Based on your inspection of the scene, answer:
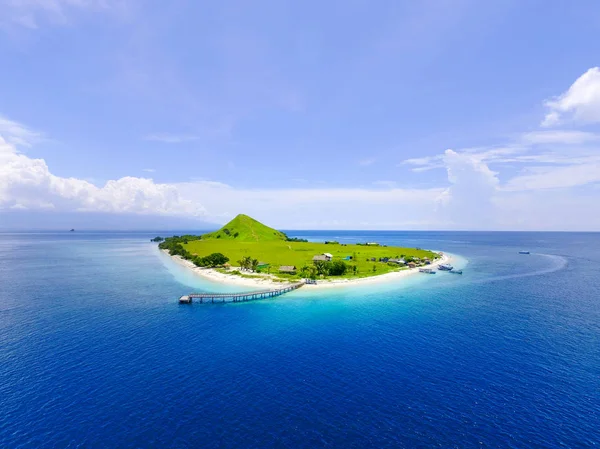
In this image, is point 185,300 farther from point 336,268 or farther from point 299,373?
point 336,268

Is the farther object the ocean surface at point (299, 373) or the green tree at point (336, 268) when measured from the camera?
the green tree at point (336, 268)

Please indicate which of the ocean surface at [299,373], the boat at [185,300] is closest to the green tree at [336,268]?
the ocean surface at [299,373]

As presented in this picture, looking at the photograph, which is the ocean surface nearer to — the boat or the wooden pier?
the boat

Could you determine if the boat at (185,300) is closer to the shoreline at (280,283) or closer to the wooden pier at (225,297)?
the wooden pier at (225,297)

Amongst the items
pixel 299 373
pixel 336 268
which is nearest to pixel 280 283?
pixel 336 268

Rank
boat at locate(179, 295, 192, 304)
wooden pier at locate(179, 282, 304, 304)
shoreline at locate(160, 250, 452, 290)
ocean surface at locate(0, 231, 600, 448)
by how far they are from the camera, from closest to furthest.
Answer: ocean surface at locate(0, 231, 600, 448) → boat at locate(179, 295, 192, 304) → wooden pier at locate(179, 282, 304, 304) → shoreline at locate(160, 250, 452, 290)

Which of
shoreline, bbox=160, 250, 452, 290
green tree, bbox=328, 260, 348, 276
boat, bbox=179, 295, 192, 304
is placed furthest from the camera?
green tree, bbox=328, 260, 348, 276

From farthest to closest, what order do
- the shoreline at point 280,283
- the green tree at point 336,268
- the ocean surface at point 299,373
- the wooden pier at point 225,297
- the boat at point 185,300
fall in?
the green tree at point 336,268, the shoreline at point 280,283, the wooden pier at point 225,297, the boat at point 185,300, the ocean surface at point 299,373

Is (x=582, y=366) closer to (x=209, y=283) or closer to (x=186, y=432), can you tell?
(x=186, y=432)

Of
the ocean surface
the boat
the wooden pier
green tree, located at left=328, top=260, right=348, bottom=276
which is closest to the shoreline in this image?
the wooden pier
